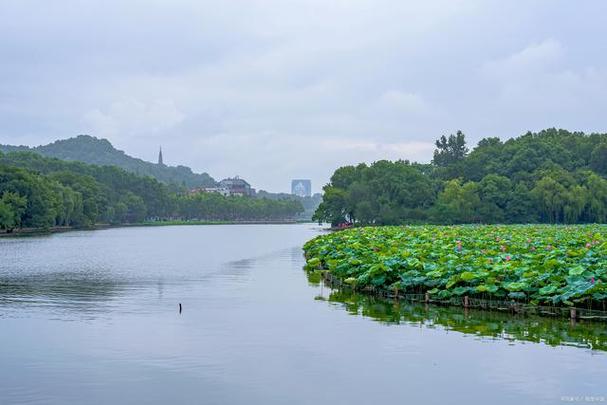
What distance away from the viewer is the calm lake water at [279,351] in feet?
35.7

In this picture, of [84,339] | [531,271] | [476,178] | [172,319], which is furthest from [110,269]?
[476,178]

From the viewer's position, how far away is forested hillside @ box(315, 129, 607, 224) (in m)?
79.9

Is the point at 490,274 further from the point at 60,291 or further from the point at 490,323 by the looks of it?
the point at 60,291

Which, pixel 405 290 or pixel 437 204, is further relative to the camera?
pixel 437 204

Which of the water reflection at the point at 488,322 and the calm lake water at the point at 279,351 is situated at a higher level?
the water reflection at the point at 488,322

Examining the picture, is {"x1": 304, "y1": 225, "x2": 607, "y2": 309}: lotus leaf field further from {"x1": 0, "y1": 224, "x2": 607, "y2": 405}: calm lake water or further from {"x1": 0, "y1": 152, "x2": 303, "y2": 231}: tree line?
{"x1": 0, "y1": 152, "x2": 303, "y2": 231}: tree line

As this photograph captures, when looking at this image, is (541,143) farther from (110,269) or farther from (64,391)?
(64,391)

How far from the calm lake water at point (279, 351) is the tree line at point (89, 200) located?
56662 millimetres

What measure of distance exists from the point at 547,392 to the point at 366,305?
9.24m

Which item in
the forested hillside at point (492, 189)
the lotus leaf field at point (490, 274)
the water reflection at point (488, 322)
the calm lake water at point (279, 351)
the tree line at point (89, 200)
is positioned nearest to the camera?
the calm lake water at point (279, 351)

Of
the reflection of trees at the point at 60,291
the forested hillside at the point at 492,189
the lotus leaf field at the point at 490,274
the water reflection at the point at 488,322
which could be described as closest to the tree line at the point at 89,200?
the forested hillside at the point at 492,189

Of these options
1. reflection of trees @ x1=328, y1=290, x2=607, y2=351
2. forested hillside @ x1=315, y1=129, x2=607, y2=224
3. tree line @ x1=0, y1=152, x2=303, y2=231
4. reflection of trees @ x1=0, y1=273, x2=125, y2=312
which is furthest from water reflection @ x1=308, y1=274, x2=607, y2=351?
forested hillside @ x1=315, y1=129, x2=607, y2=224

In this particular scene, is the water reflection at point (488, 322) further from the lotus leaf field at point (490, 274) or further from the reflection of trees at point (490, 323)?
the lotus leaf field at point (490, 274)

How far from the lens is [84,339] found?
1483 cm
